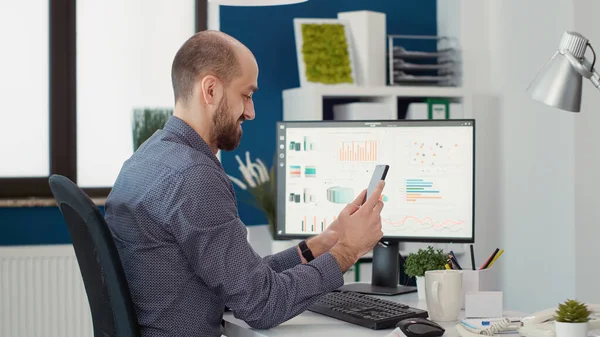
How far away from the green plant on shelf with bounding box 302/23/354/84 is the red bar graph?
1.36 m

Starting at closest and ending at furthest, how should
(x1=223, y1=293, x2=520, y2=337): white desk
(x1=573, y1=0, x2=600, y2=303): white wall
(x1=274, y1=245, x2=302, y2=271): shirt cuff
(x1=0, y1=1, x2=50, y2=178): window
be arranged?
1. (x1=223, y1=293, x2=520, y2=337): white desk
2. (x1=274, y1=245, x2=302, y2=271): shirt cuff
3. (x1=573, y1=0, x2=600, y2=303): white wall
4. (x1=0, y1=1, x2=50, y2=178): window

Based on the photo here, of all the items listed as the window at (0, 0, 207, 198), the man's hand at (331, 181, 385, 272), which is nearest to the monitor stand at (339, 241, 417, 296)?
the man's hand at (331, 181, 385, 272)

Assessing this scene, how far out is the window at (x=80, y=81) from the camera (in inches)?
152

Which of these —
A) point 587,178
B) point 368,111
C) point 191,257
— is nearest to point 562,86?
point 191,257

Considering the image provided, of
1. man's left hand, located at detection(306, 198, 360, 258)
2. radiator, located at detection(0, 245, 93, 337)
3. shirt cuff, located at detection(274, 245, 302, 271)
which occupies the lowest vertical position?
radiator, located at detection(0, 245, 93, 337)

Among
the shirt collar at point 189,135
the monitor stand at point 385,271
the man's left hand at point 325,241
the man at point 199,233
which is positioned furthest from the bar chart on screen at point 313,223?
the shirt collar at point 189,135

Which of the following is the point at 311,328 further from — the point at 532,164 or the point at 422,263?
the point at 532,164

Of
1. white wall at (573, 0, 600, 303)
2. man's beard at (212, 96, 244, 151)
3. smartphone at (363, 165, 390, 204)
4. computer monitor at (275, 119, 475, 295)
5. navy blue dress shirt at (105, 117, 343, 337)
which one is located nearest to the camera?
navy blue dress shirt at (105, 117, 343, 337)

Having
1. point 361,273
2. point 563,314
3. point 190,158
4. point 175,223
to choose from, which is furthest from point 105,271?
point 361,273

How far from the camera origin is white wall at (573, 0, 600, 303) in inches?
134

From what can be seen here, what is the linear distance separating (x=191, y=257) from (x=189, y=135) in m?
0.29

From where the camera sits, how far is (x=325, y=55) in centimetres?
370

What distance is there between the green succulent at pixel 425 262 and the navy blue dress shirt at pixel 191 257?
45 cm

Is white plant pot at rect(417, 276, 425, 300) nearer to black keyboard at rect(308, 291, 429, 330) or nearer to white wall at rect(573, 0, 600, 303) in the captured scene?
black keyboard at rect(308, 291, 429, 330)
